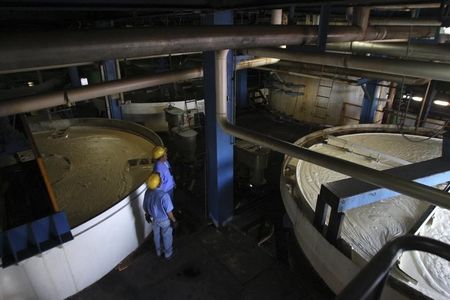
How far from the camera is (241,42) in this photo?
2.51 meters

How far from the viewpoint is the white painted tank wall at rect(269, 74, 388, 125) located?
856 cm

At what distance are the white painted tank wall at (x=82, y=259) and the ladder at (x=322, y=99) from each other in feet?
21.4

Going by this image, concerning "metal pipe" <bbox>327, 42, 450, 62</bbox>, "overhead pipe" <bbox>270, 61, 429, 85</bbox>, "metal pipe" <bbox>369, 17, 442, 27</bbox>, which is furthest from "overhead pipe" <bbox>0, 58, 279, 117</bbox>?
"metal pipe" <bbox>369, 17, 442, 27</bbox>

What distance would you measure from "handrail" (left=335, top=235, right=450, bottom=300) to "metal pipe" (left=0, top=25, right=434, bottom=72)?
1.84 metres

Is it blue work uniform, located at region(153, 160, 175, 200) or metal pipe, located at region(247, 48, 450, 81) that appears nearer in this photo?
metal pipe, located at region(247, 48, 450, 81)

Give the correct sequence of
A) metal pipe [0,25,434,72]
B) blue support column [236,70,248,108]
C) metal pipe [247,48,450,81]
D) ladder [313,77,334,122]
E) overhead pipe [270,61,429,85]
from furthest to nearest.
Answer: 1. blue support column [236,70,248,108]
2. ladder [313,77,334,122]
3. overhead pipe [270,61,429,85]
4. metal pipe [247,48,450,81]
5. metal pipe [0,25,434,72]

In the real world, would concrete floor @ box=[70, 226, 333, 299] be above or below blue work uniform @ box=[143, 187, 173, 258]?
below

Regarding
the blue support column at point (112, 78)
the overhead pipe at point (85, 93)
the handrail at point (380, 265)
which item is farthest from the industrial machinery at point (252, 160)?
the handrail at point (380, 265)

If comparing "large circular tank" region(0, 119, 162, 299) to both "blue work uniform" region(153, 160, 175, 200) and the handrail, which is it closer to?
"blue work uniform" region(153, 160, 175, 200)

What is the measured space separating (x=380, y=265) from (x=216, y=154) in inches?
142

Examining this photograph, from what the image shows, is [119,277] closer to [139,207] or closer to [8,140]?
[139,207]

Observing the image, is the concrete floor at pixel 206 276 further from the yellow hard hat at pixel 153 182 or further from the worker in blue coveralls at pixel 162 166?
the yellow hard hat at pixel 153 182

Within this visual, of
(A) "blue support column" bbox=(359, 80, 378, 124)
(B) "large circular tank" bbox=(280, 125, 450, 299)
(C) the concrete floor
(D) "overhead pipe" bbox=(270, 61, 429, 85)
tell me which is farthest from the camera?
(A) "blue support column" bbox=(359, 80, 378, 124)

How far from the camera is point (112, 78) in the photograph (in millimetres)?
7082
